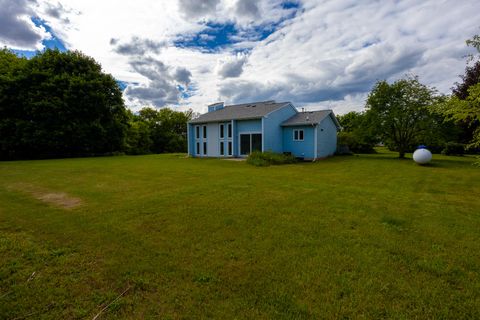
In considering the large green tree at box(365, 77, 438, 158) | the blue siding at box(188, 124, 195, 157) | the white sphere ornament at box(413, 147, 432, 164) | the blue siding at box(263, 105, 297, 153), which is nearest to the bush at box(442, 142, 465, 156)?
the large green tree at box(365, 77, 438, 158)

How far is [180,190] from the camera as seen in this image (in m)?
8.17

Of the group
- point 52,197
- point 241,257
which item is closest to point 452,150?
point 241,257

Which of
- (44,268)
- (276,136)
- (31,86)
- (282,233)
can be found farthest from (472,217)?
(31,86)

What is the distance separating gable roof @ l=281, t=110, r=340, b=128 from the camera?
66.2ft

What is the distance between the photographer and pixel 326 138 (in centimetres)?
2184

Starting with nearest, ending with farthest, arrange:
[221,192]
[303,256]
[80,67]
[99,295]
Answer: [99,295] → [303,256] → [221,192] → [80,67]

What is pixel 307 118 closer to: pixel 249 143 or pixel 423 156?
pixel 249 143

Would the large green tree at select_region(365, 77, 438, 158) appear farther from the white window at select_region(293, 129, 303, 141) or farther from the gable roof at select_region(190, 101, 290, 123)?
the gable roof at select_region(190, 101, 290, 123)

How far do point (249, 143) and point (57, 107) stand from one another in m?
20.3

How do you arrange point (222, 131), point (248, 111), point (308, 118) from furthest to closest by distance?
point (222, 131), point (248, 111), point (308, 118)

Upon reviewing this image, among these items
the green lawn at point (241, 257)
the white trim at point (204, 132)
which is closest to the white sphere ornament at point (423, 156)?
the green lawn at point (241, 257)

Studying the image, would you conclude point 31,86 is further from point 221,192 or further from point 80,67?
point 221,192

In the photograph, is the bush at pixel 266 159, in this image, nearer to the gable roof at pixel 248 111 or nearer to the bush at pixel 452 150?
the gable roof at pixel 248 111

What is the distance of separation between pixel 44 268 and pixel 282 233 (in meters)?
3.83
